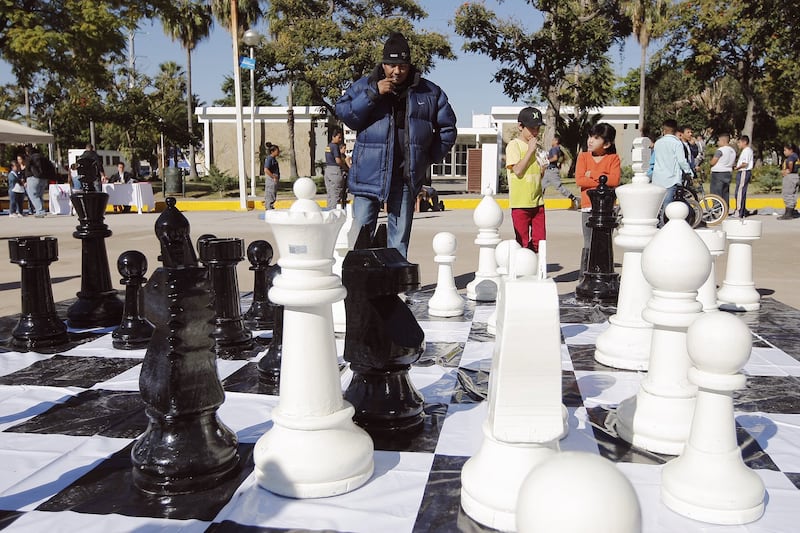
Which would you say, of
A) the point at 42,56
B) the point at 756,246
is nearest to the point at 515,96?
the point at 42,56

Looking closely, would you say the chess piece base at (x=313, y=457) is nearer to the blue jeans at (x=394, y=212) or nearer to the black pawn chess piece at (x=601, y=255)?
the blue jeans at (x=394, y=212)

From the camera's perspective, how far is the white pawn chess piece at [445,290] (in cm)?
368

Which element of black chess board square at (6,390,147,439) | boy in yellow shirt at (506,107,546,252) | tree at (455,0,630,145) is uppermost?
tree at (455,0,630,145)

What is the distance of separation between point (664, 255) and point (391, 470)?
0.98m

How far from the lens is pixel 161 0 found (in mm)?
17328

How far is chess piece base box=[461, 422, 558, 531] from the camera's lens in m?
1.43

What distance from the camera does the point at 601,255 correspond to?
13.4 feet

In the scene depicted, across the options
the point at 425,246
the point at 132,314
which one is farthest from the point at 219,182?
the point at 132,314

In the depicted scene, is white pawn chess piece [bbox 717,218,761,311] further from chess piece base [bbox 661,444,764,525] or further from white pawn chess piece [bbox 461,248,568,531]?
white pawn chess piece [bbox 461,248,568,531]

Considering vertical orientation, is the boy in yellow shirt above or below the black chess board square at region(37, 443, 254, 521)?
above

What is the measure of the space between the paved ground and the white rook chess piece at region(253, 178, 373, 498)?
10.1 ft

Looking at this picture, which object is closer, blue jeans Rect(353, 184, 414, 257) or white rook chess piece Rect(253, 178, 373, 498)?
white rook chess piece Rect(253, 178, 373, 498)

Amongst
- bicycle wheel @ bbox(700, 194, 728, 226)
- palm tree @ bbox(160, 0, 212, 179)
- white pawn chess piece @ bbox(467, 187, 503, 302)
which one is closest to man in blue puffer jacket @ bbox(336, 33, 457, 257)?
white pawn chess piece @ bbox(467, 187, 503, 302)

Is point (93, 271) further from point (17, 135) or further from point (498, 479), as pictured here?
point (17, 135)
